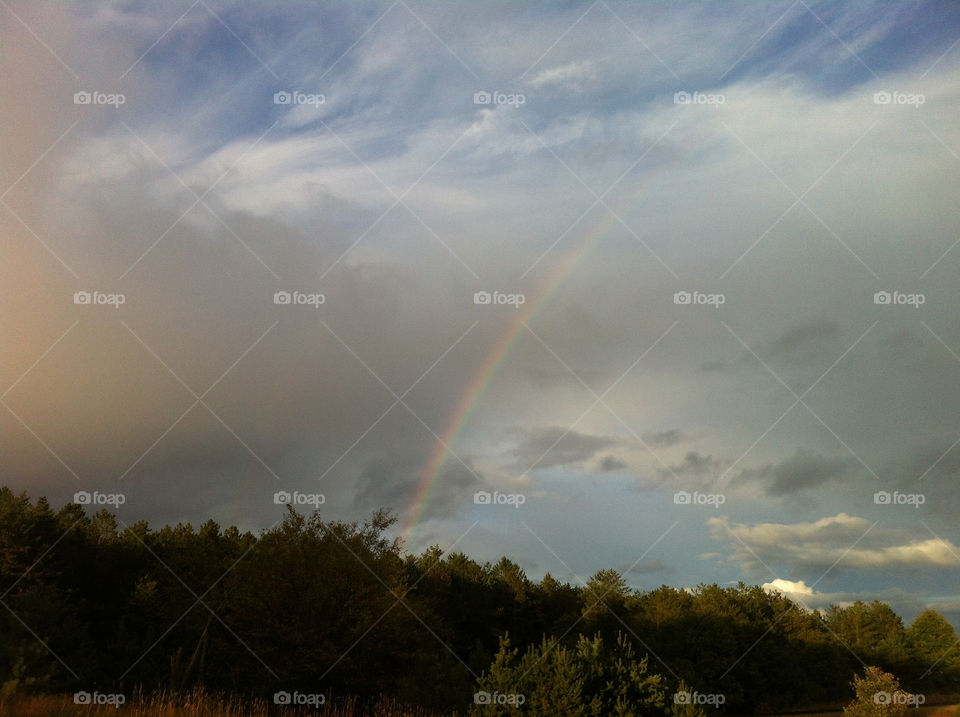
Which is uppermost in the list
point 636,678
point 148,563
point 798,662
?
point 148,563

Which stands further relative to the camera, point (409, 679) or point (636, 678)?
point (409, 679)

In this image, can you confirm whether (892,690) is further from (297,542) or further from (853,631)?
(853,631)

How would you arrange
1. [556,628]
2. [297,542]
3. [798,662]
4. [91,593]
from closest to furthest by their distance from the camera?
[297,542] < [91,593] < [556,628] < [798,662]

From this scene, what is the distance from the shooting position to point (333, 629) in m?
29.6

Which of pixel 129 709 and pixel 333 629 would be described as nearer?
pixel 129 709

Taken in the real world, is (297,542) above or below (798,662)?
above

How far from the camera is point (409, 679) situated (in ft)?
84.4

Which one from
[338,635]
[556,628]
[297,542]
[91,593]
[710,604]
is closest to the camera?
[338,635]

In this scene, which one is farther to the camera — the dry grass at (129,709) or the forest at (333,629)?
the forest at (333,629)

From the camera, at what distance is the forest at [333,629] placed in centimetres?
1983

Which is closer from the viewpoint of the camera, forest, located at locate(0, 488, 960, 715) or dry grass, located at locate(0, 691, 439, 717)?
dry grass, located at locate(0, 691, 439, 717)

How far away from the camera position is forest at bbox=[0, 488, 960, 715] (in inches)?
781

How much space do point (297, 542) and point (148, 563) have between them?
2240 cm

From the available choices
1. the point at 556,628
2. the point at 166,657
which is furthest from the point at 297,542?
the point at 556,628
